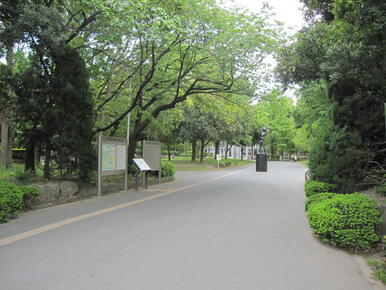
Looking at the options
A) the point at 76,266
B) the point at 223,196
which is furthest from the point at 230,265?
the point at 223,196

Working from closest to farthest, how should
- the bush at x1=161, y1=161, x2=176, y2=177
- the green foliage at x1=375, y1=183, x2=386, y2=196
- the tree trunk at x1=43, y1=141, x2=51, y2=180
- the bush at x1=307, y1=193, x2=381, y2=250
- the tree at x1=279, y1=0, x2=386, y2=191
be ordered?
1. the bush at x1=307, y1=193, x2=381, y2=250
2. the tree at x1=279, y1=0, x2=386, y2=191
3. the green foliage at x1=375, y1=183, x2=386, y2=196
4. the tree trunk at x1=43, y1=141, x2=51, y2=180
5. the bush at x1=161, y1=161, x2=176, y2=177

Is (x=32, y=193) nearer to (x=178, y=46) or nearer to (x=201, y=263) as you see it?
(x=201, y=263)

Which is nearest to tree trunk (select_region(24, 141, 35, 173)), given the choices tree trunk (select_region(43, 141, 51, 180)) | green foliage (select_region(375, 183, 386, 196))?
tree trunk (select_region(43, 141, 51, 180))

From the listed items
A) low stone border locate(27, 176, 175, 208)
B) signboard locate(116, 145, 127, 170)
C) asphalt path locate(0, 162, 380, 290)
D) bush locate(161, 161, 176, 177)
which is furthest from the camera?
bush locate(161, 161, 176, 177)

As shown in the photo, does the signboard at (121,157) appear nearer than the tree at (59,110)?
No

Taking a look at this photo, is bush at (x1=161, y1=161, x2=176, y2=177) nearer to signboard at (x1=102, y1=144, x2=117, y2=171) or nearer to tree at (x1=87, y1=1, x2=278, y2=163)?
tree at (x1=87, y1=1, x2=278, y2=163)

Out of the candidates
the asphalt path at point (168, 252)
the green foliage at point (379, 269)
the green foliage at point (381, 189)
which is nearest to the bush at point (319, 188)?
the asphalt path at point (168, 252)

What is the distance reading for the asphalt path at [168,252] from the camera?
3759mm

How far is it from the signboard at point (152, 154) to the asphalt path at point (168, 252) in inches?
225

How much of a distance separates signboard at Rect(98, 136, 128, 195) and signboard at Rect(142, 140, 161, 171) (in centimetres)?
159

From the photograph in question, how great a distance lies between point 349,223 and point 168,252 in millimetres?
2989

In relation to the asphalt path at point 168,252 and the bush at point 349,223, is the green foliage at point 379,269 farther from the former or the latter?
the bush at point 349,223

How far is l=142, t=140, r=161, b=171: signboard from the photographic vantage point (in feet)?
45.7

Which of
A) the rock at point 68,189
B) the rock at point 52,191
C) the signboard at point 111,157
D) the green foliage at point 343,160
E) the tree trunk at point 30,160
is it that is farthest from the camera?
the signboard at point 111,157
